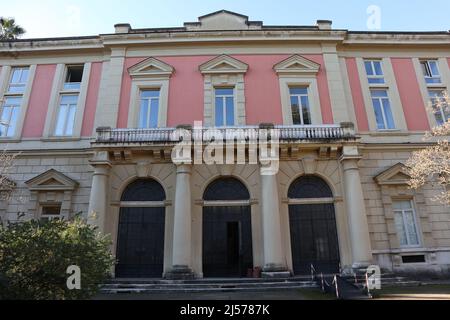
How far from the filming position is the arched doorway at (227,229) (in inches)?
599

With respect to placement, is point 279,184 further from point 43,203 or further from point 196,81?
point 43,203

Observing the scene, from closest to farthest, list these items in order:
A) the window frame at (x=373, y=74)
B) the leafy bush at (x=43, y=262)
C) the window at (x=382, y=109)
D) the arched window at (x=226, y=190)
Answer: the leafy bush at (x=43, y=262), the arched window at (x=226, y=190), the window at (x=382, y=109), the window frame at (x=373, y=74)

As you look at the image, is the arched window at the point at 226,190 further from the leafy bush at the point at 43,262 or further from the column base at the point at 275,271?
the leafy bush at the point at 43,262

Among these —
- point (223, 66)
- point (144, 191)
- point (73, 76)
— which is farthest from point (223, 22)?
point (144, 191)

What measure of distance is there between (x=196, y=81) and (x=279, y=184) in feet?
25.3

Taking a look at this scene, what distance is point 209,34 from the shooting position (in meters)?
19.1

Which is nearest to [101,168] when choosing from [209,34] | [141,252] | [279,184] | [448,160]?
[141,252]

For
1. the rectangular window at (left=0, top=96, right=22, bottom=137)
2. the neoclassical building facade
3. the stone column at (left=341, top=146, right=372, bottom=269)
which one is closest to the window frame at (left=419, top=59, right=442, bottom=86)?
the neoclassical building facade

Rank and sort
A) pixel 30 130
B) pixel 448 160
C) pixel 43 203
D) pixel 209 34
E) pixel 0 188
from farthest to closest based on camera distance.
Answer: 1. pixel 209 34
2. pixel 30 130
3. pixel 43 203
4. pixel 0 188
5. pixel 448 160

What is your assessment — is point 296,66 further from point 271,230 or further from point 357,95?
point 271,230

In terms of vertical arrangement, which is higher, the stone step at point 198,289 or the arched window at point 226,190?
the arched window at point 226,190

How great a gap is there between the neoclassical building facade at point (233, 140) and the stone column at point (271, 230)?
0.19 feet

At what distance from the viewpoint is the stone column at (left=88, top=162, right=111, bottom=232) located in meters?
14.9

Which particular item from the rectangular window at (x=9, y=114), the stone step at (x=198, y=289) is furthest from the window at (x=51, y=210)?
the stone step at (x=198, y=289)
